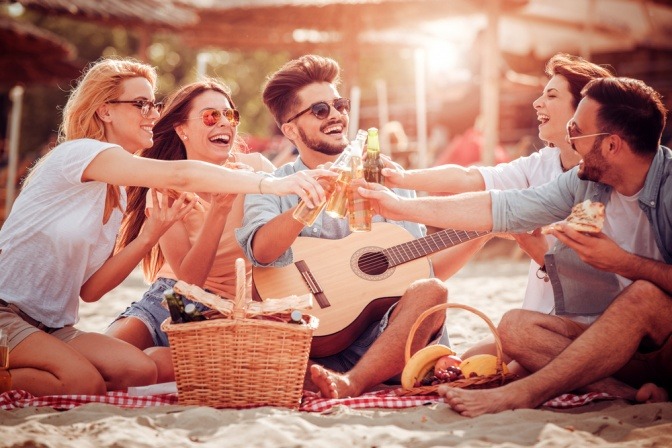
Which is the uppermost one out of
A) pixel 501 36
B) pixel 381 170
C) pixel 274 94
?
pixel 501 36

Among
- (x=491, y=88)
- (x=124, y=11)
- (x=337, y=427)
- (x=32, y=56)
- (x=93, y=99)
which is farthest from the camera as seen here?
(x=32, y=56)

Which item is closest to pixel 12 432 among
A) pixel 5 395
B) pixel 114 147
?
pixel 5 395

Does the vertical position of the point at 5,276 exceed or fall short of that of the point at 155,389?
it exceeds it

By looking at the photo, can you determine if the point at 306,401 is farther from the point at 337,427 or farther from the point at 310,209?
the point at 310,209

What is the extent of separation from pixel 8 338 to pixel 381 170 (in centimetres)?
213

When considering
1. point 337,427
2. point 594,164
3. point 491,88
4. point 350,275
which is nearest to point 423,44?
point 491,88

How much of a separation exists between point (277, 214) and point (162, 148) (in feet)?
3.60

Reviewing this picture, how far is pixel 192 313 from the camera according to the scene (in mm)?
3943

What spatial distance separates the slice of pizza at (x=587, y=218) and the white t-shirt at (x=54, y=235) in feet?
7.53

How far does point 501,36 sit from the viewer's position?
1584 centimetres

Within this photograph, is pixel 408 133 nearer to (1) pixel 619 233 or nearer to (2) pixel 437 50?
(2) pixel 437 50

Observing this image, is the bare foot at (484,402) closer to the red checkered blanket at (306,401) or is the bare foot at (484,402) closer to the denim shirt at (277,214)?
the red checkered blanket at (306,401)

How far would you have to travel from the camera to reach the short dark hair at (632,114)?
13.4ft

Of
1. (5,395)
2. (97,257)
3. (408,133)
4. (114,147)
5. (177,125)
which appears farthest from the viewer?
(408,133)
